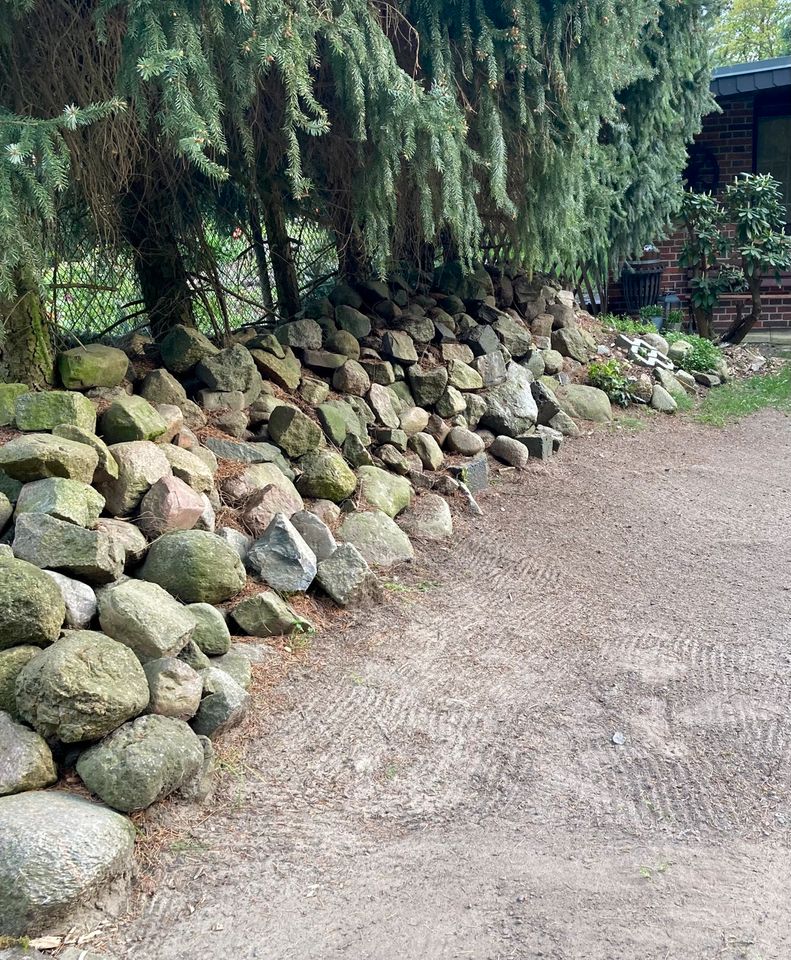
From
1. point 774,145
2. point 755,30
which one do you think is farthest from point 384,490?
point 755,30

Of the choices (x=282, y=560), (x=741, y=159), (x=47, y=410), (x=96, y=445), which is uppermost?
(x=741, y=159)

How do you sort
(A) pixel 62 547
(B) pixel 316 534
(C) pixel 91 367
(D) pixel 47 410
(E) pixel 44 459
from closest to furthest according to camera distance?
(A) pixel 62 547 < (E) pixel 44 459 < (D) pixel 47 410 < (B) pixel 316 534 < (C) pixel 91 367

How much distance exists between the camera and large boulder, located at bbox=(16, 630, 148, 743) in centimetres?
309

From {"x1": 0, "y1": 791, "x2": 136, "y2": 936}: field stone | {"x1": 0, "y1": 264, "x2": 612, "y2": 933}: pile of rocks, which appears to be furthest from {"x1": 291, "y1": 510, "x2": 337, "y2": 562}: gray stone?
{"x1": 0, "y1": 791, "x2": 136, "y2": 936}: field stone

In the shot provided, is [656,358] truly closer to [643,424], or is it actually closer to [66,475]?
[643,424]

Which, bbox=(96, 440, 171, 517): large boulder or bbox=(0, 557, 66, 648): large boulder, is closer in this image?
bbox=(0, 557, 66, 648): large boulder

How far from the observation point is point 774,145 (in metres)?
14.0

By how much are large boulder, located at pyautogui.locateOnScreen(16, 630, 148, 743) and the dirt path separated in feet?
1.63

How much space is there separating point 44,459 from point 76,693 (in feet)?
4.59

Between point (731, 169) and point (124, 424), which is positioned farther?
point (731, 169)

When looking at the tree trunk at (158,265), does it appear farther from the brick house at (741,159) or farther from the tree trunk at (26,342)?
the brick house at (741,159)

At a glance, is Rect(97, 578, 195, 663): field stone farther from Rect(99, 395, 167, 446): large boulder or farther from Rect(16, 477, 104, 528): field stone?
Rect(99, 395, 167, 446): large boulder

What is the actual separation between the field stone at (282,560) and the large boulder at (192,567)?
1.03 ft

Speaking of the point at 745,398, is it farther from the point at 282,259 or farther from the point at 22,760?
the point at 22,760
